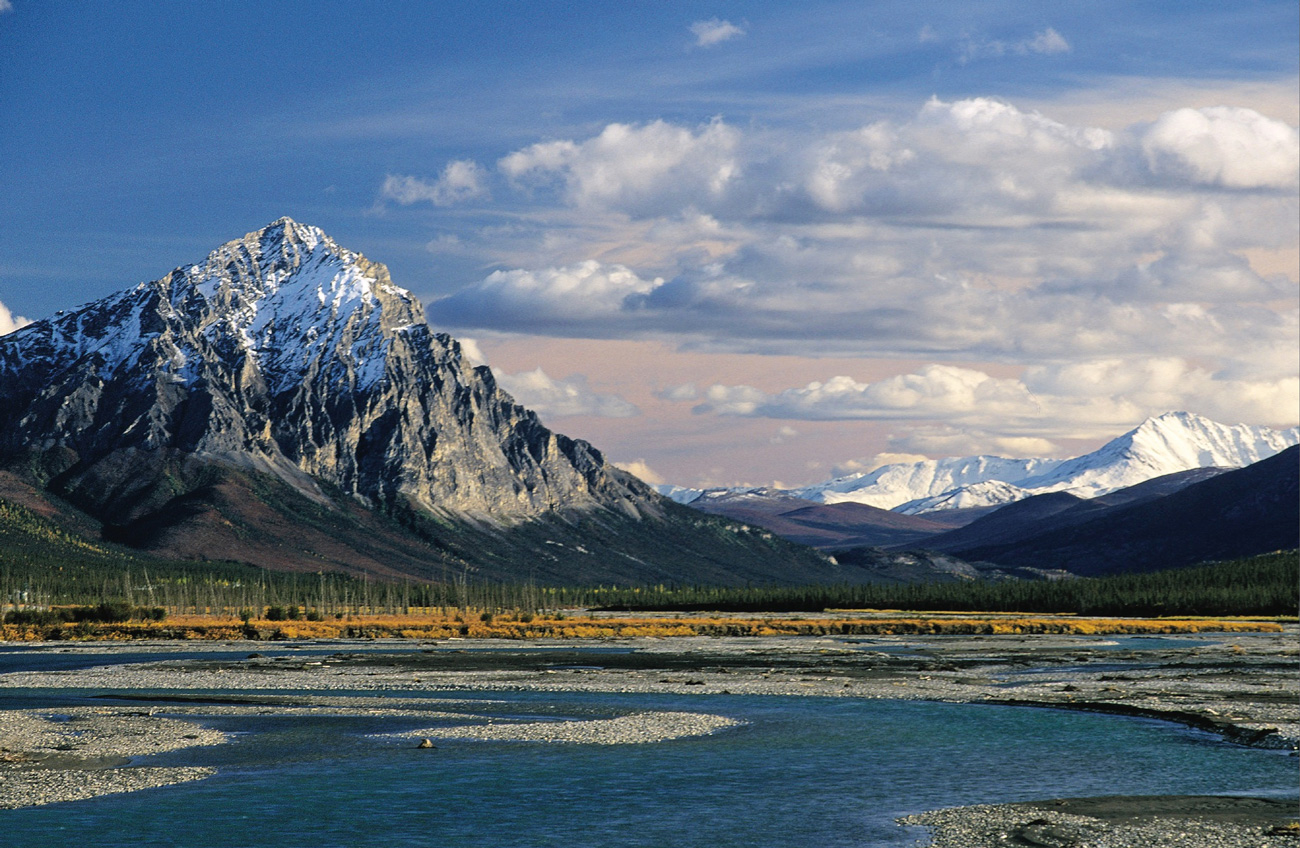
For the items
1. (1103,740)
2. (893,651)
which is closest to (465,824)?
Answer: (1103,740)

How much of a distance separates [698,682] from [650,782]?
46818 mm

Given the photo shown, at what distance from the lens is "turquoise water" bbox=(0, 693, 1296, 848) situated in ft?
143

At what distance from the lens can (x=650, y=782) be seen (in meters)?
53.1

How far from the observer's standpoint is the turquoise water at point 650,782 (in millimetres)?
43469

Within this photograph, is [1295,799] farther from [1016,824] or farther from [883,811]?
[883,811]

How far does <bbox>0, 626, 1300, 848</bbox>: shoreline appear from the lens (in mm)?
50750

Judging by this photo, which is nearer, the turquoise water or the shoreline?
the turquoise water

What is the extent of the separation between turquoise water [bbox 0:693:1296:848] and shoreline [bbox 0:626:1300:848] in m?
3.21

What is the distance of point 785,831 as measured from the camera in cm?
4391

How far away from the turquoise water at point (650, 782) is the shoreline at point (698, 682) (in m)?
3.21

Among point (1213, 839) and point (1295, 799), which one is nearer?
point (1213, 839)

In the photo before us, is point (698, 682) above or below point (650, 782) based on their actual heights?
below

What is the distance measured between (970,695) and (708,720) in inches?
923

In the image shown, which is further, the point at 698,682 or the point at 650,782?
the point at 698,682
